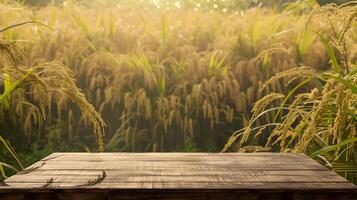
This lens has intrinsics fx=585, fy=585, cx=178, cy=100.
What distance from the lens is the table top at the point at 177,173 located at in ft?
5.51

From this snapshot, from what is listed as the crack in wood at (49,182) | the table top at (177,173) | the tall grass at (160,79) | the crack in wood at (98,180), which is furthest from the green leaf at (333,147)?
the tall grass at (160,79)

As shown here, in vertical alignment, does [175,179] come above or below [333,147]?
above

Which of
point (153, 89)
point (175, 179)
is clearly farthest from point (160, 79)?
point (175, 179)

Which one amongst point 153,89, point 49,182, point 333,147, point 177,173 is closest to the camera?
point 49,182

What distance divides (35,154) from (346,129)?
7.67ft

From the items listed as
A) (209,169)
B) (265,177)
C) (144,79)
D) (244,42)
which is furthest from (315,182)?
(244,42)

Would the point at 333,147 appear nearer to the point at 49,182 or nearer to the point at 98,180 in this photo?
the point at 98,180

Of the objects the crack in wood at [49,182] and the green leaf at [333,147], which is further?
the green leaf at [333,147]

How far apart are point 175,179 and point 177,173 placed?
4.1 inches

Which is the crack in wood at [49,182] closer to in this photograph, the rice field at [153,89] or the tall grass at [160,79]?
the rice field at [153,89]

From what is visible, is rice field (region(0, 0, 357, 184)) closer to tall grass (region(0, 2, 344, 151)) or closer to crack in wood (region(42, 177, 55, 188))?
tall grass (region(0, 2, 344, 151))

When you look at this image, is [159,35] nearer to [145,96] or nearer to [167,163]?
[145,96]

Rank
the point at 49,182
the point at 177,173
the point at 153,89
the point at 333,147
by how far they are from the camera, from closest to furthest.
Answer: the point at 49,182 → the point at 177,173 → the point at 333,147 → the point at 153,89

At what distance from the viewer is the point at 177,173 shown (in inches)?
73.7
